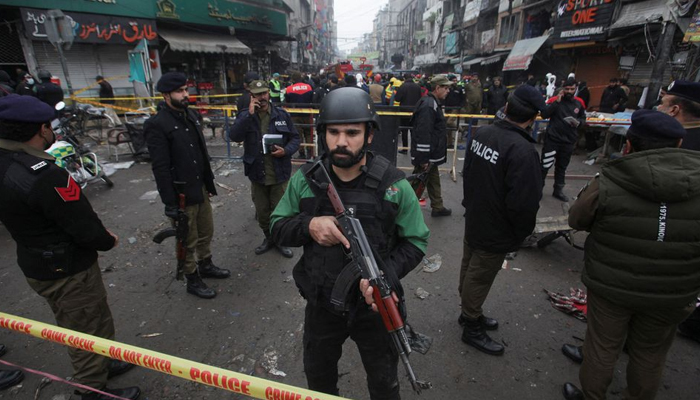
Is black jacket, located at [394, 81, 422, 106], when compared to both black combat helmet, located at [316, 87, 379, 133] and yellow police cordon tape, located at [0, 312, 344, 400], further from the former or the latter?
yellow police cordon tape, located at [0, 312, 344, 400]

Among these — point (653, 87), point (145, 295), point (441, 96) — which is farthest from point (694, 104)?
point (653, 87)

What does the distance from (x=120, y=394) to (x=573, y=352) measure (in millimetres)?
3597

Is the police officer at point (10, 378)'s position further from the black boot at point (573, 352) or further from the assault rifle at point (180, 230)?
the black boot at point (573, 352)

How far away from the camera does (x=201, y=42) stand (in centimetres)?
1889

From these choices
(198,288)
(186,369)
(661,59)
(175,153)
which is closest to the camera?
(186,369)

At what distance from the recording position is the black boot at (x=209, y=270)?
13.4 feet

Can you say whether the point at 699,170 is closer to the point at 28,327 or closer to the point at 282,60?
the point at 28,327

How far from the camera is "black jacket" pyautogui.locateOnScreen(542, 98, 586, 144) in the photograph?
19.9ft

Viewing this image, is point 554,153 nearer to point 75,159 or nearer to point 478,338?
point 478,338

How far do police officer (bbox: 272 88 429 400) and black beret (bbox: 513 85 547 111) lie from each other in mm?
1383

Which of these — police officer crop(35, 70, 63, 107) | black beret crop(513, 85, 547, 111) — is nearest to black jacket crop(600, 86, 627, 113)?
black beret crop(513, 85, 547, 111)

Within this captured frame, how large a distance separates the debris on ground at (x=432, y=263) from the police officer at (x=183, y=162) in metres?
2.54

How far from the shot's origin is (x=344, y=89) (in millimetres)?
1884

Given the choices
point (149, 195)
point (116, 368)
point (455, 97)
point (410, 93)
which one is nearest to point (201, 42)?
point (455, 97)
